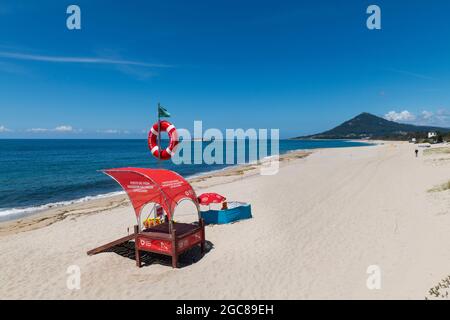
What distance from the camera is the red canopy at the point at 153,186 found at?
960 centimetres

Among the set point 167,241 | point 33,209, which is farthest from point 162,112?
point 33,209

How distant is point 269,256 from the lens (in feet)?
32.7

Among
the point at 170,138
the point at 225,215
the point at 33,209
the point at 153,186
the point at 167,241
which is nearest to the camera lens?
the point at 167,241

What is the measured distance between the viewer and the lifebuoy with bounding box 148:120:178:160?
1122cm

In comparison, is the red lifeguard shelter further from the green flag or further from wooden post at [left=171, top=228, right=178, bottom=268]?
the green flag

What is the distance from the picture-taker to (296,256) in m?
9.84

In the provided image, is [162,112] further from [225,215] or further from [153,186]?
[225,215]

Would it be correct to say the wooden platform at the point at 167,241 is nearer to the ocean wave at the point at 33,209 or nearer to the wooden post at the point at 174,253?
the wooden post at the point at 174,253

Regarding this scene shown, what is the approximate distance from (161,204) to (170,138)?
2.54 metres

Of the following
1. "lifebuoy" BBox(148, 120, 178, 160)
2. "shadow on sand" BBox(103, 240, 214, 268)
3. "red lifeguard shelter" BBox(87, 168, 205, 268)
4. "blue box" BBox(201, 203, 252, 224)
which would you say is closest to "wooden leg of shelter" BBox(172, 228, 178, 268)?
"red lifeguard shelter" BBox(87, 168, 205, 268)

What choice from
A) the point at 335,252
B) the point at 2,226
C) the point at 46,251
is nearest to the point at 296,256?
the point at 335,252

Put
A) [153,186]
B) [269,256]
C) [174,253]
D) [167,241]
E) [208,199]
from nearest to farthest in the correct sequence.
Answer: [174,253] → [167,241] → [269,256] → [153,186] → [208,199]
